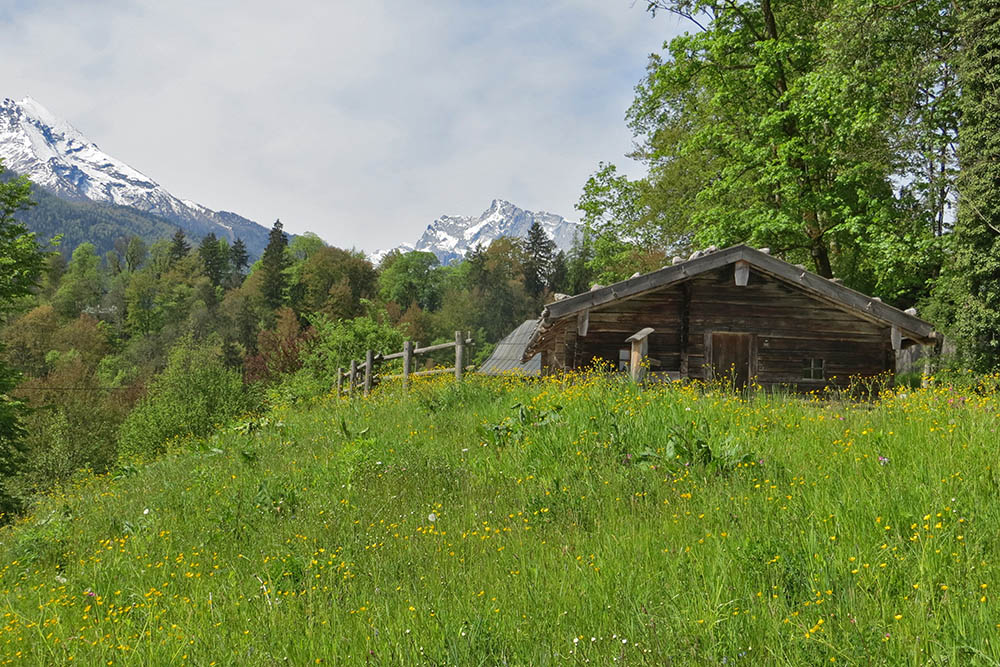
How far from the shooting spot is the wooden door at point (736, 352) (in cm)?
1488

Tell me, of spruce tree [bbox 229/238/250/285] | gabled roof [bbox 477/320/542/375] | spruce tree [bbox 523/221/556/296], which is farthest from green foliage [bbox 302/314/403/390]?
spruce tree [bbox 229/238/250/285]

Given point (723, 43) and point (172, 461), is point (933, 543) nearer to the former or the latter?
point (172, 461)

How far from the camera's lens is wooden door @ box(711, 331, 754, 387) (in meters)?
14.9

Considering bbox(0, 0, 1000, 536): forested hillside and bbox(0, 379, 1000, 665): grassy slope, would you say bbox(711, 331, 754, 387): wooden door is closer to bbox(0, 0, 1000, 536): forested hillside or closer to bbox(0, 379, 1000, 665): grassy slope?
bbox(0, 0, 1000, 536): forested hillside

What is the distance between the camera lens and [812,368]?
15.1 meters

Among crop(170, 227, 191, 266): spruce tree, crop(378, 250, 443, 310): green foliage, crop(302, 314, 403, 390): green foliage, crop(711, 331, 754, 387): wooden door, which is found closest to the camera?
crop(711, 331, 754, 387): wooden door

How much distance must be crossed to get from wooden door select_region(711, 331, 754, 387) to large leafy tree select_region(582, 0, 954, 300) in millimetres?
4955

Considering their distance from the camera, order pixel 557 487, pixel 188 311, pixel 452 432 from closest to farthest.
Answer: pixel 557 487
pixel 452 432
pixel 188 311

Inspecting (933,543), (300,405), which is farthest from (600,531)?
(300,405)

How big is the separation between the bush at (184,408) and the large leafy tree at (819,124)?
2548 centimetres

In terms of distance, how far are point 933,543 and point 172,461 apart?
12.7 m

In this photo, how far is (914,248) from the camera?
16.5m

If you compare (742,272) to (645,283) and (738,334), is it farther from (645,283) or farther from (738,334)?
(645,283)

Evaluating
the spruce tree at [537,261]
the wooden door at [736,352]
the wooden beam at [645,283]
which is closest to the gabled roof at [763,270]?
the wooden beam at [645,283]
